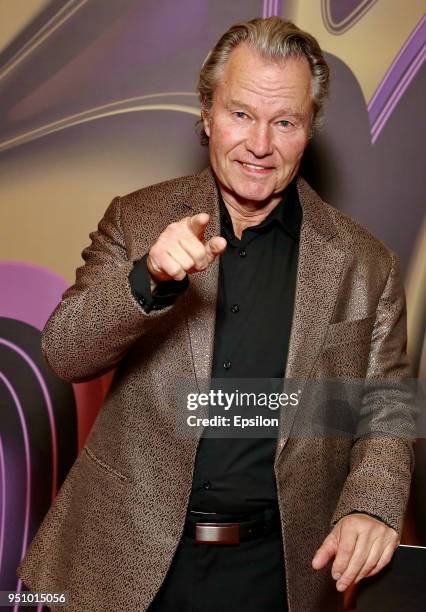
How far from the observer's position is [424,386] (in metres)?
2.27

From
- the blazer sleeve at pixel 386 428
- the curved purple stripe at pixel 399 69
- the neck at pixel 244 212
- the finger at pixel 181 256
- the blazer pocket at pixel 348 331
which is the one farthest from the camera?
the curved purple stripe at pixel 399 69

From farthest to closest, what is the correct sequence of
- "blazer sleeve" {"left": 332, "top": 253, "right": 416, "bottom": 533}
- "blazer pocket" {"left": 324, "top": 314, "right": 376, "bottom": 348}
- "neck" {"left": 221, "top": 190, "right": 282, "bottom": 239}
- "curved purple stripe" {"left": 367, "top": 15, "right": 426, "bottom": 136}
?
"curved purple stripe" {"left": 367, "top": 15, "right": 426, "bottom": 136} < "neck" {"left": 221, "top": 190, "right": 282, "bottom": 239} < "blazer pocket" {"left": 324, "top": 314, "right": 376, "bottom": 348} < "blazer sleeve" {"left": 332, "top": 253, "right": 416, "bottom": 533}

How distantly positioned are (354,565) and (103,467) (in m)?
0.46

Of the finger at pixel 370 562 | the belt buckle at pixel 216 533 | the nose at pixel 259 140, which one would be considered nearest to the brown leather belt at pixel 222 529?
the belt buckle at pixel 216 533

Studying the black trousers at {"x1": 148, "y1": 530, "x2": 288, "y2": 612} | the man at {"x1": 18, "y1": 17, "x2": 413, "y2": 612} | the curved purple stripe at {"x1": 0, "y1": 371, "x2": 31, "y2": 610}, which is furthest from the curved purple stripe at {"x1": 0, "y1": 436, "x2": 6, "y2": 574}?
the black trousers at {"x1": 148, "y1": 530, "x2": 288, "y2": 612}

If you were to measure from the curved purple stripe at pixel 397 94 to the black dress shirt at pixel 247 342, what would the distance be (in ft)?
2.59

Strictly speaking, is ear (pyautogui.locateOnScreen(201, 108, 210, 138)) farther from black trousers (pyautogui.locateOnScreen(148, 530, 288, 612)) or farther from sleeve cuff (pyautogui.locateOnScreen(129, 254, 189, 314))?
black trousers (pyautogui.locateOnScreen(148, 530, 288, 612))

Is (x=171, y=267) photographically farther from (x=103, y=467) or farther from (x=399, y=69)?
(x=399, y=69)

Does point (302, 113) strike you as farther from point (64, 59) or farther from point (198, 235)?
point (64, 59)

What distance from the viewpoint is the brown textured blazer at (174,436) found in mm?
1373

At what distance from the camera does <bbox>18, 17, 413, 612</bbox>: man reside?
1.38 m

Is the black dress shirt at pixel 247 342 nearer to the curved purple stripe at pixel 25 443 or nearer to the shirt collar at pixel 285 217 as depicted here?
the shirt collar at pixel 285 217

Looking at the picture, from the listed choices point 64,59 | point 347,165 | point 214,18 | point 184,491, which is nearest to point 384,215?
point 347,165

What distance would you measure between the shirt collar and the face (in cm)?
4
